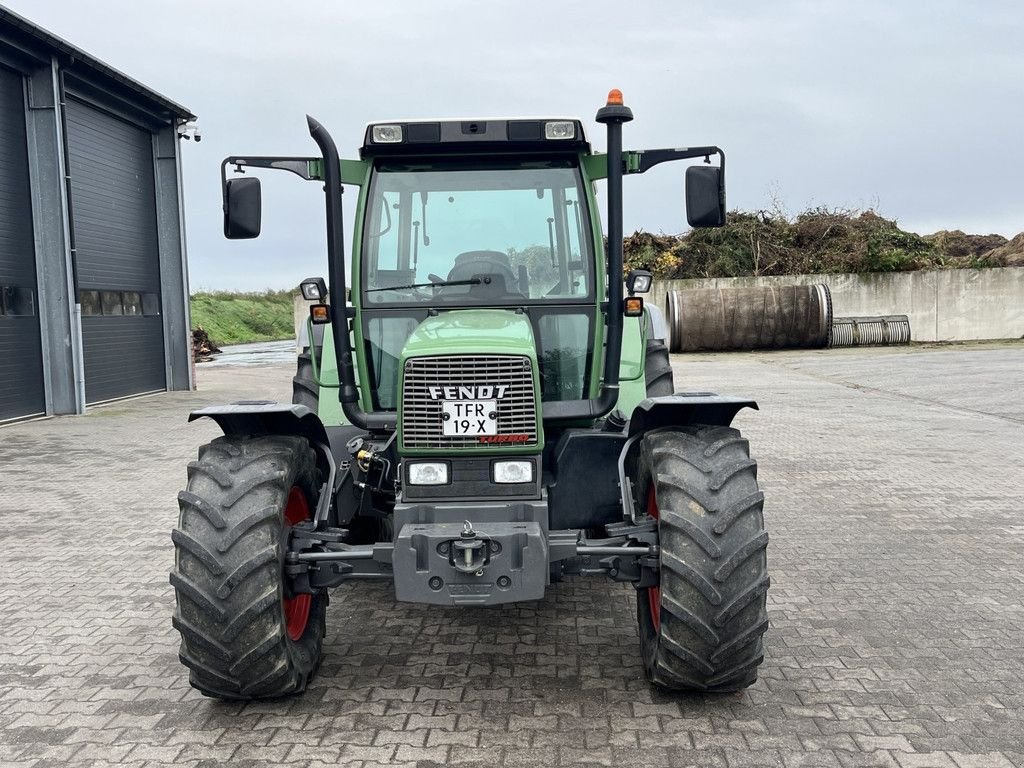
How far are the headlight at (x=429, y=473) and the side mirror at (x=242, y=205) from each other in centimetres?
135

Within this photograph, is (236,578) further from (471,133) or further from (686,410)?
(471,133)

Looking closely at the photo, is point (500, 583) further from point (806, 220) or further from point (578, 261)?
point (806, 220)

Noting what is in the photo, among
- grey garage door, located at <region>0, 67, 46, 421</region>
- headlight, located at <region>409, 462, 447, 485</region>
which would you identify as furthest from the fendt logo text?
grey garage door, located at <region>0, 67, 46, 421</region>

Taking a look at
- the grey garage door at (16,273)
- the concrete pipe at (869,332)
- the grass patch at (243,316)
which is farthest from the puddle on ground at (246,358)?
the concrete pipe at (869,332)

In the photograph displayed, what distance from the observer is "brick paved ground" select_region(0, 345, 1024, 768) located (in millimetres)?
3477

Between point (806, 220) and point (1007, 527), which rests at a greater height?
point (806, 220)

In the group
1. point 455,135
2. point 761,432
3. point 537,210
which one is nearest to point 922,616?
point 537,210

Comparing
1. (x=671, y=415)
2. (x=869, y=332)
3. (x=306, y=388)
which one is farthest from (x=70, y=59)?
(x=869, y=332)

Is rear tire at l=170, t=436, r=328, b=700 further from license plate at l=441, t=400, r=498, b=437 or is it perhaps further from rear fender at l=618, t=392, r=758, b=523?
rear fender at l=618, t=392, r=758, b=523

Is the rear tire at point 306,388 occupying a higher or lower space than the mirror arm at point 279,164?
lower

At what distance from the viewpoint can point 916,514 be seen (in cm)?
720

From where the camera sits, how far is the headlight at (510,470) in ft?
12.8

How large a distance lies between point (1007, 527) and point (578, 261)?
414 centimetres

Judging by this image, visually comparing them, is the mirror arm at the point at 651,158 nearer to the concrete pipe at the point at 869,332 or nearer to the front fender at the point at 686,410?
the front fender at the point at 686,410
